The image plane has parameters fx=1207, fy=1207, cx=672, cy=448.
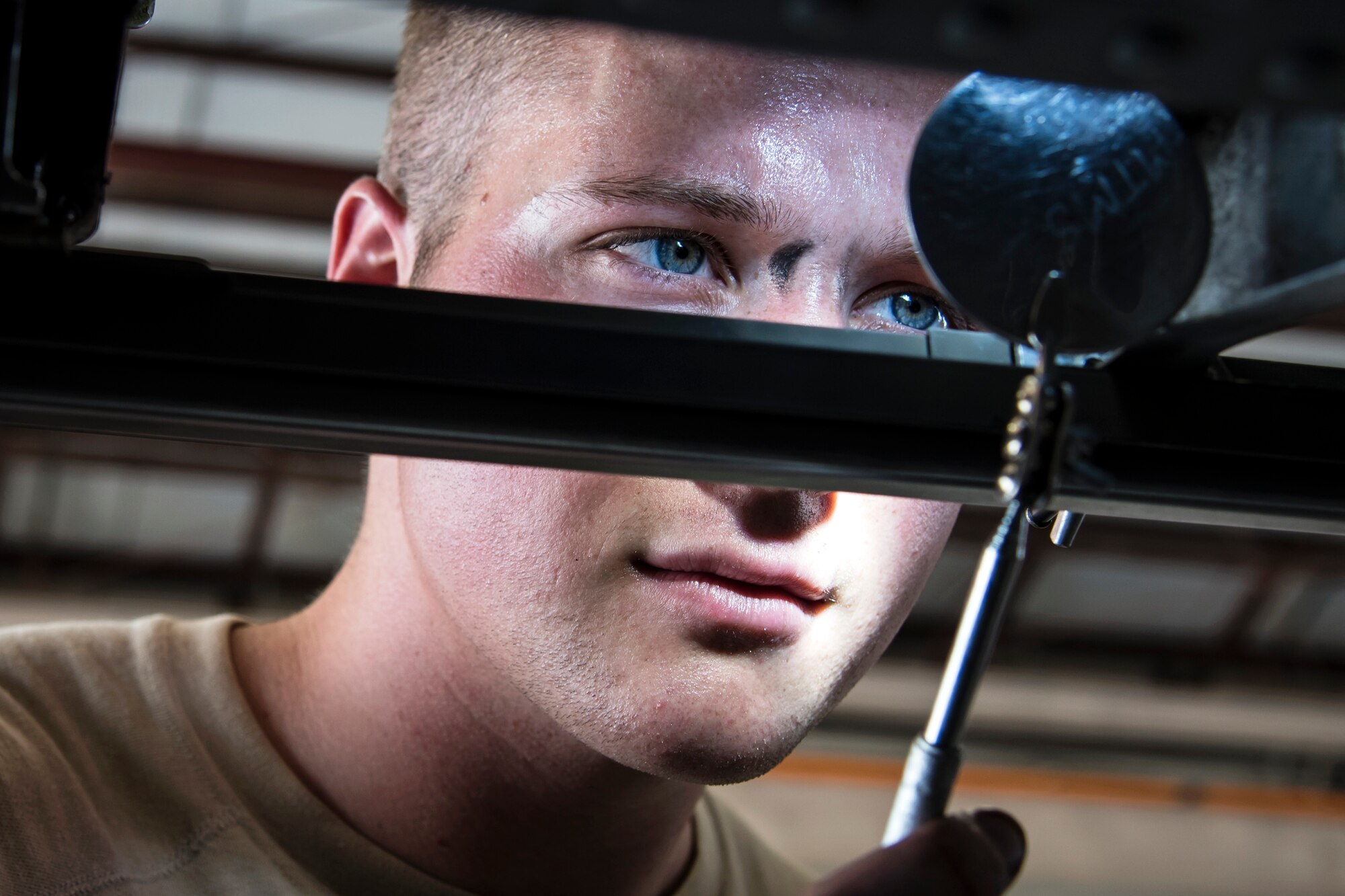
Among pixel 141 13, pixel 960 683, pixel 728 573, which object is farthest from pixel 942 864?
pixel 141 13

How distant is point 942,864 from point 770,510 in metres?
0.30

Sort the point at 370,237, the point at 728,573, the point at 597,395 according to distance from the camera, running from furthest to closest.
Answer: the point at 370,237, the point at 728,573, the point at 597,395

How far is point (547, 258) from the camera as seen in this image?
92cm

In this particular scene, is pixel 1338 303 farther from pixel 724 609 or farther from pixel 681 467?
pixel 724 609

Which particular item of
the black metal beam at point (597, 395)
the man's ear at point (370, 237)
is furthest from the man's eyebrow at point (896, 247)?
the man's ear at point (370, 237)

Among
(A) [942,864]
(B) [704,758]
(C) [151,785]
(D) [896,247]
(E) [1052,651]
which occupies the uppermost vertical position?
(D) [896,247]

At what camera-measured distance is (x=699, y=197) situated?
2.80 ft

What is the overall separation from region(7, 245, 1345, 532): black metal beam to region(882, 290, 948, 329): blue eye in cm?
39

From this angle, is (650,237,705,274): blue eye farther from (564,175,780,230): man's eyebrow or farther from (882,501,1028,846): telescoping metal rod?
(882,501,1028,846): telescoping metal rod

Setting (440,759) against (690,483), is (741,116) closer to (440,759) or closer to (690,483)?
(690,483)

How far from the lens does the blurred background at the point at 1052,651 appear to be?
16.8ft

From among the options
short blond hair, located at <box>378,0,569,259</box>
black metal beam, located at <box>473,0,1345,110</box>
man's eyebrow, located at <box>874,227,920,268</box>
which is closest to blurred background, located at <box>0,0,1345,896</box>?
short blond hair, located at <box>378,0,569,259</box>

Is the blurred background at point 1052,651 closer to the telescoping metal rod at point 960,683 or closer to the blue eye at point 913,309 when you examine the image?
the blue eye at point 913,309

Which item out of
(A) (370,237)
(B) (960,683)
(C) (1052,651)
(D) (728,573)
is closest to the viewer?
(B) (960,683)
